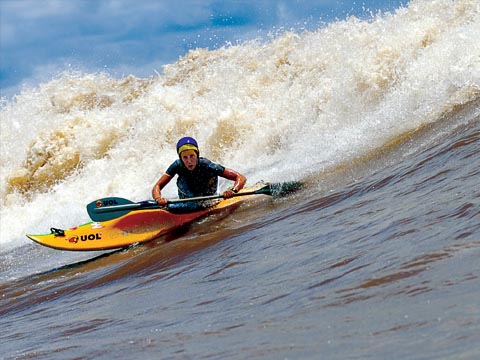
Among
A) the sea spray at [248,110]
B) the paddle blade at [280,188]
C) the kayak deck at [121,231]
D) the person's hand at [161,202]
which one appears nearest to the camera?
the person's hand at [161,202]

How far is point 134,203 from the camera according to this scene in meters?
7.94

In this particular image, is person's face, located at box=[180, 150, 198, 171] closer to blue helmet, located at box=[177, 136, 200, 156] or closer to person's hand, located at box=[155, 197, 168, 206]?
blue helmet, located at box=[177, 136, 200, 156]

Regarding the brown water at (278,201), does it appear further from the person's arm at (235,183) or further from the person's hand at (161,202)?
the person's hand at (161,202)

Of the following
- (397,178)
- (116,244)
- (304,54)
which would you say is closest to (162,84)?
(304,54)

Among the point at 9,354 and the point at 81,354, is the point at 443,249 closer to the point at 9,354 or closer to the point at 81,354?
the point at 81,354

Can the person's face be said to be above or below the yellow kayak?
above

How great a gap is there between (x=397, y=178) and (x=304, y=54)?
23.4ft

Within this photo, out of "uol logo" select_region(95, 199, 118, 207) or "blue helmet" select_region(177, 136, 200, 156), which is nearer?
"blue helmet" select_region(177, 136, 200, 156)

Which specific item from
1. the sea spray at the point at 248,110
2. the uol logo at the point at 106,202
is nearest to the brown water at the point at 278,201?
the sea spray at the point at 248,110

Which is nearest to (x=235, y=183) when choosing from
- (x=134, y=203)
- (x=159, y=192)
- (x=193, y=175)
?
(x=193, y=175)

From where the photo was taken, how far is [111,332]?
3924 mm

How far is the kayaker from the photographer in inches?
302

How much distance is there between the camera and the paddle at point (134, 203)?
304 inches

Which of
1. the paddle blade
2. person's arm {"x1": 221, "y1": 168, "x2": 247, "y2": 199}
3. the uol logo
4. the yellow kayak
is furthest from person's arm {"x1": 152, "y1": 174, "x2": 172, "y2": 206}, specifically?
the paddle blade
